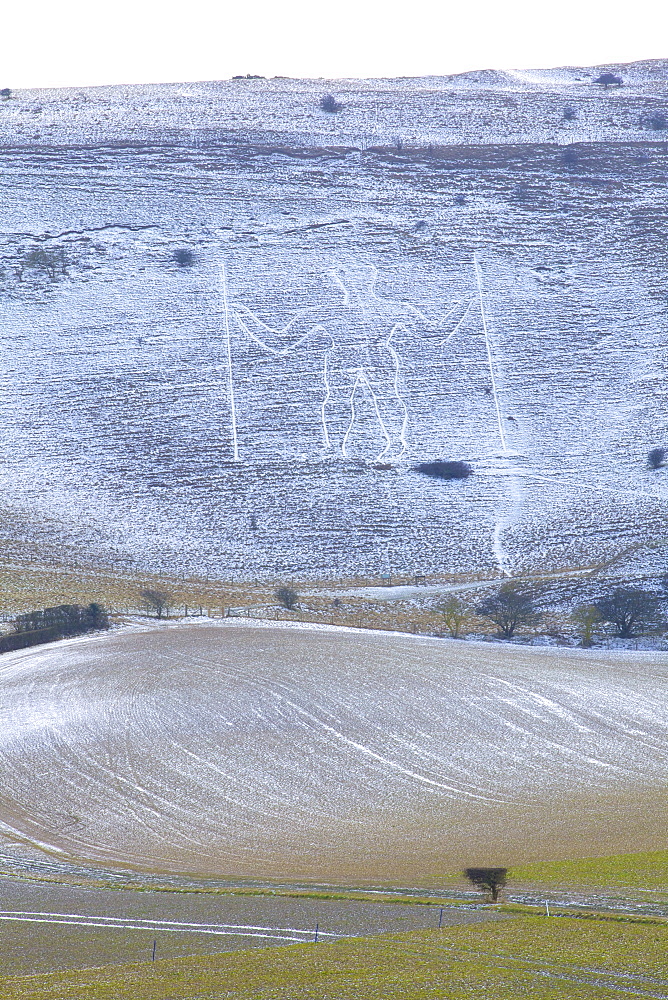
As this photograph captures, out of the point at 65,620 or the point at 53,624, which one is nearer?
the point at 53,624

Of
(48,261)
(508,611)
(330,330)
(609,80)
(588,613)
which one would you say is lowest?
(588,613)

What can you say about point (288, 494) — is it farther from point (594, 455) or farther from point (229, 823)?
point (229, 823)

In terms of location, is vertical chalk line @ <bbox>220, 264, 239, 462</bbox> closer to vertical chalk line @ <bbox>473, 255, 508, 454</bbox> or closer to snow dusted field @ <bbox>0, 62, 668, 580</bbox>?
snow dusted field @ <bbox>0, 62, 668, 580</bbox>

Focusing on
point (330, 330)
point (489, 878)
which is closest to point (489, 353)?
point (330, 330)

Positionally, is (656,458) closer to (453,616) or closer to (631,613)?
(631,613)

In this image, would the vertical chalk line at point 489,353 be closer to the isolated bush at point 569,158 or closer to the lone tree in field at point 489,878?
the isolated bush at point 569,158

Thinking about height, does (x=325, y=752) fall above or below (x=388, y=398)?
below
